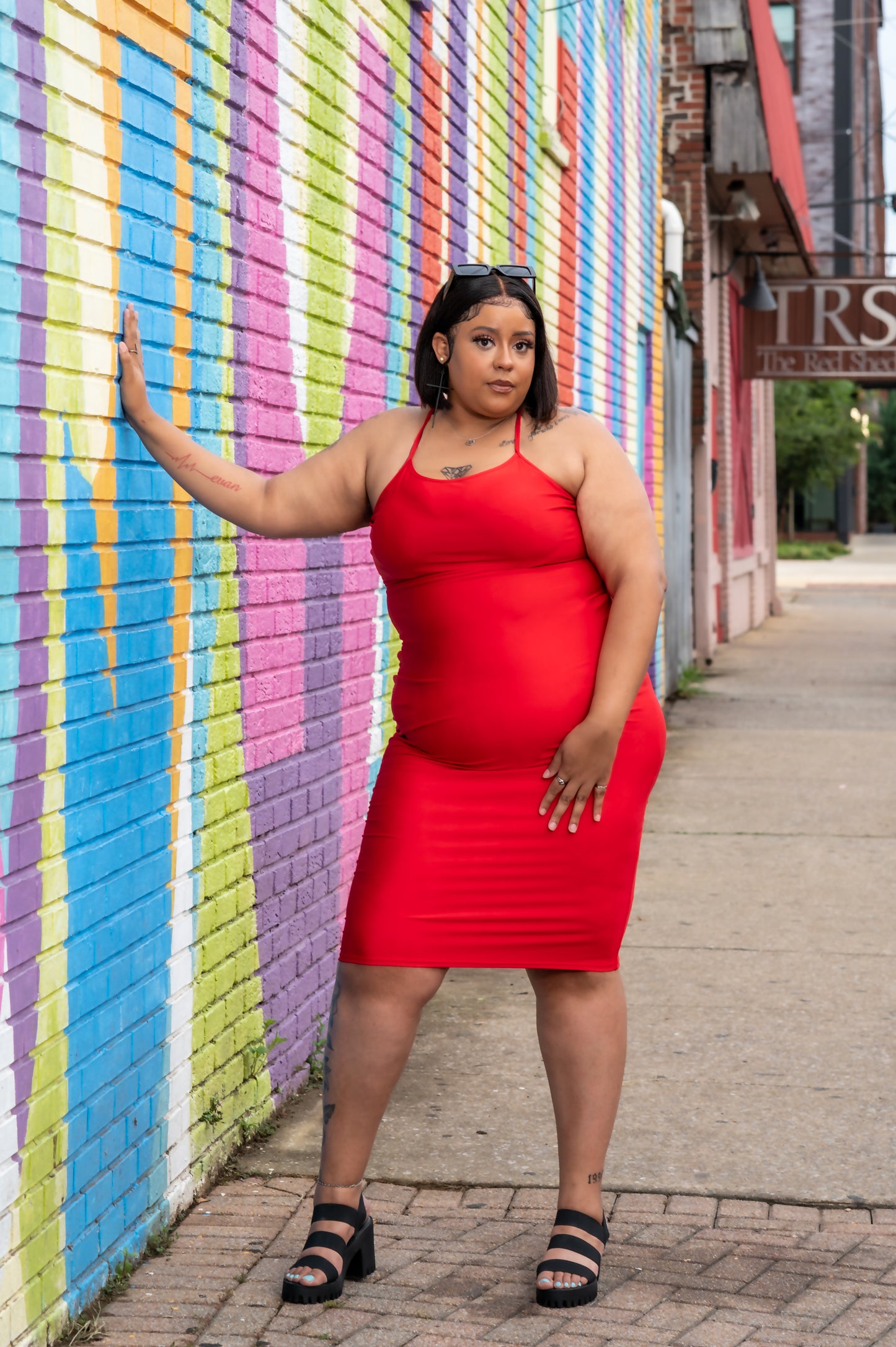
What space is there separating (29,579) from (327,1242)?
53.9 inches

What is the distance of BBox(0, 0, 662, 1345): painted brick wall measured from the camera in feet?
8.98

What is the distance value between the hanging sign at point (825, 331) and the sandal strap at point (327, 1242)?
14.2 meters

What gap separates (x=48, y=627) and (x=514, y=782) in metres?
0.87

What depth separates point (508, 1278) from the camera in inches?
128

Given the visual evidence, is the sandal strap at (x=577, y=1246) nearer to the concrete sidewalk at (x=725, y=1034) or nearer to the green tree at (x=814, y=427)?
the concrete sidewalk at (x=725, y=1034)

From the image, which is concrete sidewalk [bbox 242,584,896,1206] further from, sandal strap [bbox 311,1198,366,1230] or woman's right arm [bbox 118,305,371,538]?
woman's right arm [bbox 118,305,371,538]

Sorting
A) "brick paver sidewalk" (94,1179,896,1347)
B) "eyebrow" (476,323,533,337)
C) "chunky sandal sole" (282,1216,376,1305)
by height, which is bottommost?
"brick paver sidewalk" (94,1179,896,1347)

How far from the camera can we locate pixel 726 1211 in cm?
360

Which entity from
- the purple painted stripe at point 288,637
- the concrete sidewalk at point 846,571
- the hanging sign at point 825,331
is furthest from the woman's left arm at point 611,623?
the concrete sidewalk at point 846,571

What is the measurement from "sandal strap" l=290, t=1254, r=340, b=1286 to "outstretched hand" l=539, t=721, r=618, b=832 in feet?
3.00

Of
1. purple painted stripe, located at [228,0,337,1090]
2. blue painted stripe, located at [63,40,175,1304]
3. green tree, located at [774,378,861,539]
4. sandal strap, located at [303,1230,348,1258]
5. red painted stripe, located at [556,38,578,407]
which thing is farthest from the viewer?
green tree, located at [774,378,861,539]

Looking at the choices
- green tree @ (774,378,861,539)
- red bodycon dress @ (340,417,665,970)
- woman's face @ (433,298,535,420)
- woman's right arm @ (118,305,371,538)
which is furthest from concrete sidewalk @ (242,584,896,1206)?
green tree @ (774,378,861,539)

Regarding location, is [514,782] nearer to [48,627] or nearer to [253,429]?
[48,627]

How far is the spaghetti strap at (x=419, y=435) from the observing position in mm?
3118
